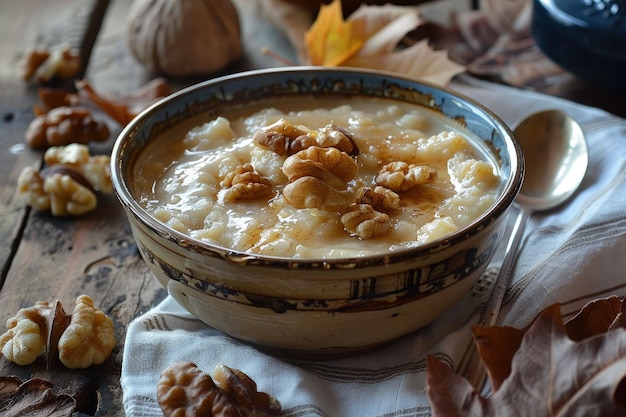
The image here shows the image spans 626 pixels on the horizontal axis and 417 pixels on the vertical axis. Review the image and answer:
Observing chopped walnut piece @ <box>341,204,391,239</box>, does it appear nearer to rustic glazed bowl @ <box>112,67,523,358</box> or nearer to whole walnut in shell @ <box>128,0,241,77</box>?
rustic glazed bowl @ <box>112,67,523,358</box>

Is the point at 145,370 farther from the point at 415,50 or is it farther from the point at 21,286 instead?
the point at 415,50

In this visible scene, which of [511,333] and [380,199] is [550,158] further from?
[511,333]

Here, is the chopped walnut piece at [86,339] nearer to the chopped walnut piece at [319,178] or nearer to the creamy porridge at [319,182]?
the creamy porridge at [319,182]

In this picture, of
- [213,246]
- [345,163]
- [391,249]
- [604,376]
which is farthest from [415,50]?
[604,376]

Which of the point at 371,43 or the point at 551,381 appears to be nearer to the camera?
the point at 551,381

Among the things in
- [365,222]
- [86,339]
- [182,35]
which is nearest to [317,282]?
[365,222]

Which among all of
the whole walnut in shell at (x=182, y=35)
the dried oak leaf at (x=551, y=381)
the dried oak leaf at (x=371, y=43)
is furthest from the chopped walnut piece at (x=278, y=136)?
the whole walnut in shell at (x=182, y=35)
